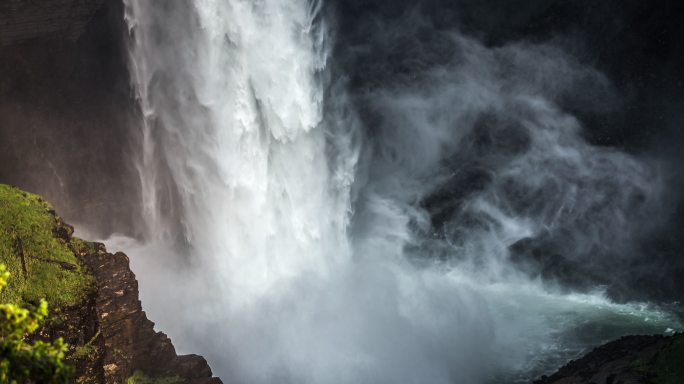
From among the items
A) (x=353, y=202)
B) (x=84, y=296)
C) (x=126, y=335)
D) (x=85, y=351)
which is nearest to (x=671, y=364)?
(x=126, y=335)

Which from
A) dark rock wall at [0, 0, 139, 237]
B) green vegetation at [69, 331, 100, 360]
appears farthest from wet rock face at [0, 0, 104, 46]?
green vegetation at [69, 331, 100, 360]

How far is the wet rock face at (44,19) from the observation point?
20403 mm

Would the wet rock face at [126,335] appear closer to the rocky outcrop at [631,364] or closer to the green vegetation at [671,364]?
the rocky outcrop at [631,364]

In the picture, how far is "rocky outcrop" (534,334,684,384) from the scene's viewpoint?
12086 mm

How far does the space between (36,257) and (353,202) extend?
1716 cm

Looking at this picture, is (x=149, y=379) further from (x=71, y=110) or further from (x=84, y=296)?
(x=71, y=110)

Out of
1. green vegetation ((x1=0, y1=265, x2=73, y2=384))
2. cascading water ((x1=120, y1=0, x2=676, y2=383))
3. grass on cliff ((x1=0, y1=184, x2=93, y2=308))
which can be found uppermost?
cascading water ((x1=120, y1=0, x2=676, y2=383))

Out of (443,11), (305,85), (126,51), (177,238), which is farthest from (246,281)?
(443,11)

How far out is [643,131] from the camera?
24.1 m

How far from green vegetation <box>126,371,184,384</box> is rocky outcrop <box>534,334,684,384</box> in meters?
9.60

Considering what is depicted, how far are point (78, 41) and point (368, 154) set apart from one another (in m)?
14.2

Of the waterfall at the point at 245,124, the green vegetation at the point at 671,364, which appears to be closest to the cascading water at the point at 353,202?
the waterfall at the point at 245,124

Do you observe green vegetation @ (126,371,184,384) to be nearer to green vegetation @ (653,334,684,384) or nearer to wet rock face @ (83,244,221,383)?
wet rock face @ (83,244,221,383)

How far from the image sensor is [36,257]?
10945mm
